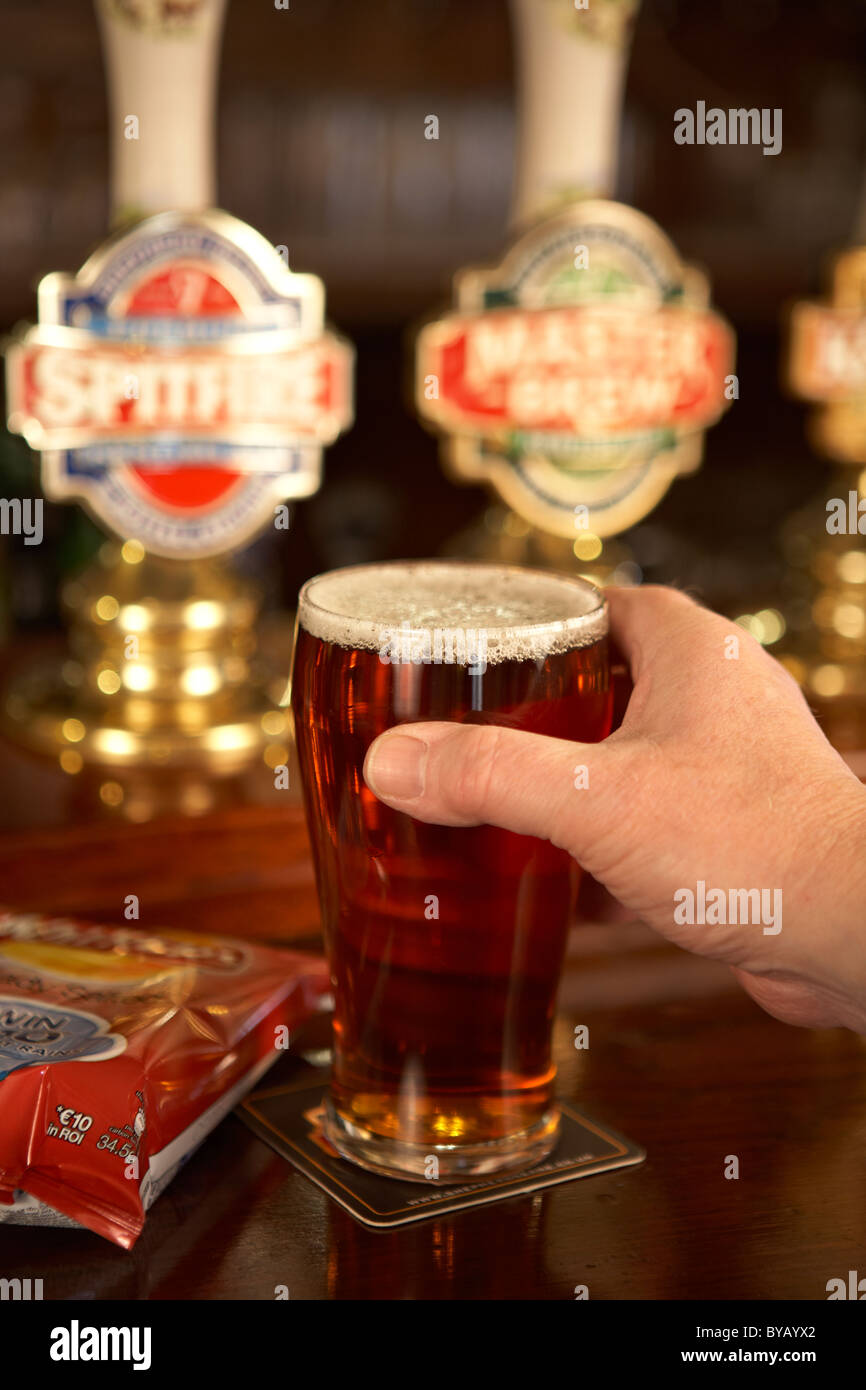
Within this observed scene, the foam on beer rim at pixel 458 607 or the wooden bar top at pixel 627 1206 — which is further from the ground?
the foam on beer rim at pixel 458 607

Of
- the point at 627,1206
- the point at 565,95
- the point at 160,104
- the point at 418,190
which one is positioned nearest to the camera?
the point at 627,1206

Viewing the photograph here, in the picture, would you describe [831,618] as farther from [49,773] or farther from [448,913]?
[448,913]

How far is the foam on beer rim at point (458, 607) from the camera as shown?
2.67ft

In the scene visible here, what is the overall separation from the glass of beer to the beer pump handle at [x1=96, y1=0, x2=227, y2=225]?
2.47 ft

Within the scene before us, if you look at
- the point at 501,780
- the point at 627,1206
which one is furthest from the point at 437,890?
the point at 627,1206

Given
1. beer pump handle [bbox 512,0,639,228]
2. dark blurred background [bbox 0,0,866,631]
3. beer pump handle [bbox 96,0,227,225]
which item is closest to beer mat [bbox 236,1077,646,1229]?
beer pump handle [bbox 96,0,227,225]

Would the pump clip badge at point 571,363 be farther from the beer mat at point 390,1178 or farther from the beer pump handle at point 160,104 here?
the beer mat at point 390,1178

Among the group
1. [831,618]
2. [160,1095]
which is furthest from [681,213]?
[160,1095]

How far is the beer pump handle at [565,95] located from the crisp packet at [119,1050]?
3.35 ft

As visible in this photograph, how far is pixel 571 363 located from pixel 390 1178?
A: 1.08m

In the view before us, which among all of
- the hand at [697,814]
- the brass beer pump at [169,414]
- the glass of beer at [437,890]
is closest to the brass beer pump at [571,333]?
the brass beer pump at [169,414]

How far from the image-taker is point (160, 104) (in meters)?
1.48

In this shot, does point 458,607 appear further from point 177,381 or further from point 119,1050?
point 177,381

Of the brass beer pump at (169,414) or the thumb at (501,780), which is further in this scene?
the brass beer pump at (169,414)
